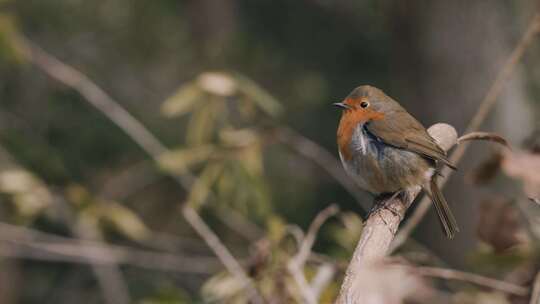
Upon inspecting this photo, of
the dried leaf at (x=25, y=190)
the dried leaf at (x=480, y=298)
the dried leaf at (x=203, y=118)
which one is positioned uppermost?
the dried leaf at (x=25, y=190)

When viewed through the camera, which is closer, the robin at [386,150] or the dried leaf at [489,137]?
the dried leaf at [489,137]

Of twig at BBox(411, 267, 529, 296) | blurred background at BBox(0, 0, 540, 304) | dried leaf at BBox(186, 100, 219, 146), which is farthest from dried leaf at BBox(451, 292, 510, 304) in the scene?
dried leaf at BBox(186, 100, 219, 146)

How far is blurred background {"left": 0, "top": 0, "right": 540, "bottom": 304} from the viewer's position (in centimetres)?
376

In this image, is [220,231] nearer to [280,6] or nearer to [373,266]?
[280,6]

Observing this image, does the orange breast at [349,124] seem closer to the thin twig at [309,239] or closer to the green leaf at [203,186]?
the thin twig at [309,239]

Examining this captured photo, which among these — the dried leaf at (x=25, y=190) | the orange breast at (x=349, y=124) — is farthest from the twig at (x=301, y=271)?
the dried leaf at (x=25, y=190)

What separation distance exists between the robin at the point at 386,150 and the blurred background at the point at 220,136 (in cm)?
28

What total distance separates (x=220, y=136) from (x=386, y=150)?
91 cm

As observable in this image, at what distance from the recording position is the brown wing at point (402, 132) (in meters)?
3.05

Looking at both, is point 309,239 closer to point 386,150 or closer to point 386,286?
point 386,150

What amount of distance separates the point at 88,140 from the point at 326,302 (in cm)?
408

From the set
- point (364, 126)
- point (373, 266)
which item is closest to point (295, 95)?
point (364, 126)

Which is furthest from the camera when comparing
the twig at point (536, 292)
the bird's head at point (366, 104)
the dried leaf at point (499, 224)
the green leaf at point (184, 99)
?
the green leaf at point (184, 99)

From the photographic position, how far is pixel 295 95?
8.00 m
